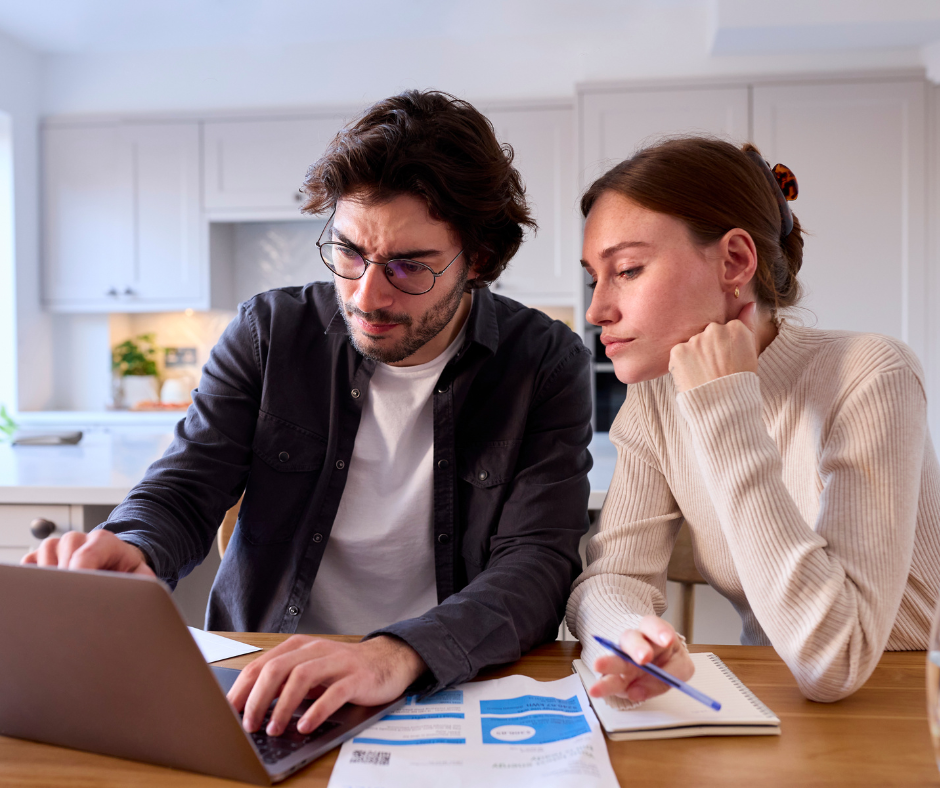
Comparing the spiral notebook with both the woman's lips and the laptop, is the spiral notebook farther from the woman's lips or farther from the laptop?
the woman's lips

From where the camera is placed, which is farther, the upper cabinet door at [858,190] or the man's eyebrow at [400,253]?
the upper cabinet door at [858,190]

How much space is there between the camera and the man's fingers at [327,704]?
680mm

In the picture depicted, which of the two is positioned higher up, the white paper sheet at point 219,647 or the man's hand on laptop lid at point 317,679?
the man's hand on laptop lid at point 317,679

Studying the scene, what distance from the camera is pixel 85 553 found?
0.86m

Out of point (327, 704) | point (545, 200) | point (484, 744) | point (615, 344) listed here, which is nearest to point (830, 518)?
point (615, 344)

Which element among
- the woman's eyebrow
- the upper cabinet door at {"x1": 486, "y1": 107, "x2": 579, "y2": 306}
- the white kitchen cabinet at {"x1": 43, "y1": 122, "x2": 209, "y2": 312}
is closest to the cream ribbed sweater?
the woman's eyebrow

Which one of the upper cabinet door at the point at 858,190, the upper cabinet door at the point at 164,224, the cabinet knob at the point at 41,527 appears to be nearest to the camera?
the cabinet knob at the point at 41,527

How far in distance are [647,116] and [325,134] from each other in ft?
5.61

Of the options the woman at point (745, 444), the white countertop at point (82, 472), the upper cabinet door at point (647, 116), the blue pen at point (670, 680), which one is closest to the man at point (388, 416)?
the woman at point (745, 444)

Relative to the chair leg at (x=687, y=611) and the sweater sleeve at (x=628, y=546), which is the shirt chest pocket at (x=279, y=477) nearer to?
Answer: the sweater sleeve at (x=628, y=546)

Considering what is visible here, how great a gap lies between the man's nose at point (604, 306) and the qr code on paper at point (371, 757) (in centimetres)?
60

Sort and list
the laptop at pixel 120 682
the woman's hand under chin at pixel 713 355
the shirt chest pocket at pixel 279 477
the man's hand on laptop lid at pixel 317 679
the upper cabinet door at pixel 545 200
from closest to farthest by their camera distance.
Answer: the laptop at pixel 120 682, the man's hand on laptop lid at pixel 317 679, the woman's hand under chin at pixel 713 355, the shirt chest pocket at pixel 279 477, the upper cabinet door at pixel 545 200

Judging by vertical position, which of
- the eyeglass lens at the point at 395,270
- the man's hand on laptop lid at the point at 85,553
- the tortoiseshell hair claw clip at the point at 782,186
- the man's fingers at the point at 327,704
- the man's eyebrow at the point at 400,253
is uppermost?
the tortoiseshell hair claw clip at the point at 782,186

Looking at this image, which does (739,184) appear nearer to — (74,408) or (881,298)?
(881,298)
